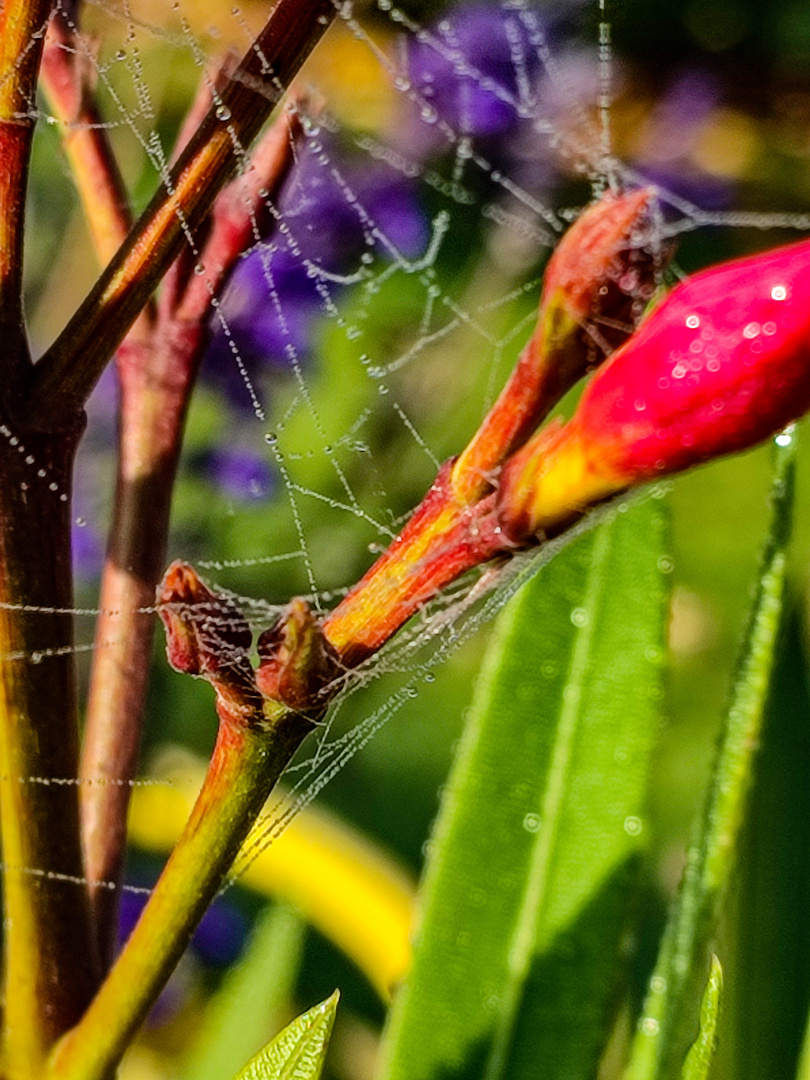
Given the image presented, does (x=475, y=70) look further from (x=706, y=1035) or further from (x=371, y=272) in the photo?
(x=706, y=1035)

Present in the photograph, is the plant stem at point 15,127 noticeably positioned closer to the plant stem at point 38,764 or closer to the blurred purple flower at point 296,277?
the plant stem at point 38,764

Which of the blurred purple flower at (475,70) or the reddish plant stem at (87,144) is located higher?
the reddish plant stem at (87,144)

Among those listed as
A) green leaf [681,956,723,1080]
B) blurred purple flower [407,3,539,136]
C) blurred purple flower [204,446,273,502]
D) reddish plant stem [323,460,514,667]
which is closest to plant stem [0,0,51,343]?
reddish plant stem [323,460,514,667]

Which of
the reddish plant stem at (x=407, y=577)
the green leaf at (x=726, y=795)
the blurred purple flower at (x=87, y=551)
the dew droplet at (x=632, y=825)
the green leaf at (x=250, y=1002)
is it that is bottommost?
the green leaf at (x=250, y=1002)

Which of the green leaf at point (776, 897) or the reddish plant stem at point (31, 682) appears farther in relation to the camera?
the green leaf at point (776, 897)

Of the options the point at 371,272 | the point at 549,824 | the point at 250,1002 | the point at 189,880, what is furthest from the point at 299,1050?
the point at 371,272

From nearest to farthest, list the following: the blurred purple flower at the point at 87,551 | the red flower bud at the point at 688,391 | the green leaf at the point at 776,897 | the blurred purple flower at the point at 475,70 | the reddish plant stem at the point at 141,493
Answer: the red flower bud at the point at 688,391 < the reddish plant stem at the point at 141,493 < the green leaf at the point at 776,897 < the blurred purple flower at the point at 87,551 < the blurred purple flower at the point at 475,70

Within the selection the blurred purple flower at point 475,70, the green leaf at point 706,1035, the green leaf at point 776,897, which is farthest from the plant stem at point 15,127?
the blurred purple flower at point 475,70
